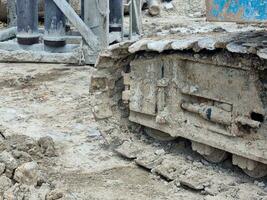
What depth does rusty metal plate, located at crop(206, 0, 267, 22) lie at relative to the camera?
3.55m

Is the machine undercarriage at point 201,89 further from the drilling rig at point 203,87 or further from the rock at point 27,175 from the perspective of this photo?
the rock at point 27,175

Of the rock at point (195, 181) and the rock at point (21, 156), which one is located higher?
the rock at point (21, 156)

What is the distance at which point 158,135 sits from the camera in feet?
17.0

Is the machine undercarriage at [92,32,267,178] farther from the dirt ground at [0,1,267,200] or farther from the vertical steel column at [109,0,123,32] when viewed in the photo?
the vertical steel column at [109,0,123,32]

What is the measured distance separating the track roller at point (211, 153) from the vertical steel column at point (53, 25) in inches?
172

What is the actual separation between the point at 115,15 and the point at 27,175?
5394 mm

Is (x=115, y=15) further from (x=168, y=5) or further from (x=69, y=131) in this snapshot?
(x=168, y=5)

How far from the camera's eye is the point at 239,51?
4141mm

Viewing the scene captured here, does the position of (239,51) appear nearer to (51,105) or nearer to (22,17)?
(51,105)

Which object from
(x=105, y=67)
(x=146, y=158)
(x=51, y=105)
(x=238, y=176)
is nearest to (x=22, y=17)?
(x=51, y=105)

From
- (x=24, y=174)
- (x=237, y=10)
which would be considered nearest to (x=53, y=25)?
(x=24, y=174)

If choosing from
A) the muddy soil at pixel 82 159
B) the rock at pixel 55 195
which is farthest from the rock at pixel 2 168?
the rock at pixel 55 195

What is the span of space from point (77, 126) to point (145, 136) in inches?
33.2

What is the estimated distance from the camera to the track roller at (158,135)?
16.8ft
